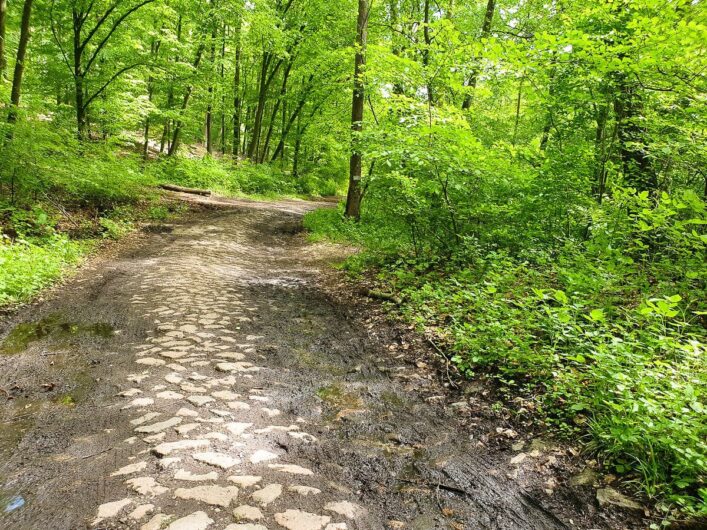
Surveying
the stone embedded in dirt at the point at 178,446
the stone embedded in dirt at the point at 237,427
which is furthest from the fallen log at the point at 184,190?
the stone embedded in dirt at the point at 178,446

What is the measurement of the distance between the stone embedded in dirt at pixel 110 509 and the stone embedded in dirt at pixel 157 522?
8.7 inches

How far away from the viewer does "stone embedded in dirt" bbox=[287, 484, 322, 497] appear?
8.31 ft

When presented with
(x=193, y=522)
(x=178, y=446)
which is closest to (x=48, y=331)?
(x=178, y=446)

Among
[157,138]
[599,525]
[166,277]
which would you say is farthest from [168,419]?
[157,138]

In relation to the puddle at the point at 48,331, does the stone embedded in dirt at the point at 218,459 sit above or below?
above

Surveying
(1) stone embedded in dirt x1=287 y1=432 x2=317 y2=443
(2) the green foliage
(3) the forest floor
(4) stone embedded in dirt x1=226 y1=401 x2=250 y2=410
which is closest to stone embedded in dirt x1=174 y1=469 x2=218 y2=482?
(3) the forest floor

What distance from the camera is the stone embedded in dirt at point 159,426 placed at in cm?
308

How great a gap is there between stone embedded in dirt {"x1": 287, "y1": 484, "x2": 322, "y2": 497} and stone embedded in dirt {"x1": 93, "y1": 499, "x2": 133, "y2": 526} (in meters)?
0.95

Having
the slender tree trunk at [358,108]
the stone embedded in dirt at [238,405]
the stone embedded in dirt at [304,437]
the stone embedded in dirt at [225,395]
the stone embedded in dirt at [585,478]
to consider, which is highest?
the slender tree trunk at [358,108]

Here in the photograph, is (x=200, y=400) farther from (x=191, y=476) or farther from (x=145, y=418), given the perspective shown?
(x=191, y=476)

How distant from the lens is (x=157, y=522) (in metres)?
2.18

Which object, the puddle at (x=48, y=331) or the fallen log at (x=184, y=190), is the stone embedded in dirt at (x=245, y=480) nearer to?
the puddle at (x=48, y=331)

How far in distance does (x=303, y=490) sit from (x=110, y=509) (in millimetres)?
1114

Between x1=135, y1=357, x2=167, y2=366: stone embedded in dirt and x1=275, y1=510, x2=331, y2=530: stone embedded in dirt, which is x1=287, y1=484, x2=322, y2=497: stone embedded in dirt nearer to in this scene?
x1=275, y1=510, x2=331, y2=530: stone embedded in dirt
